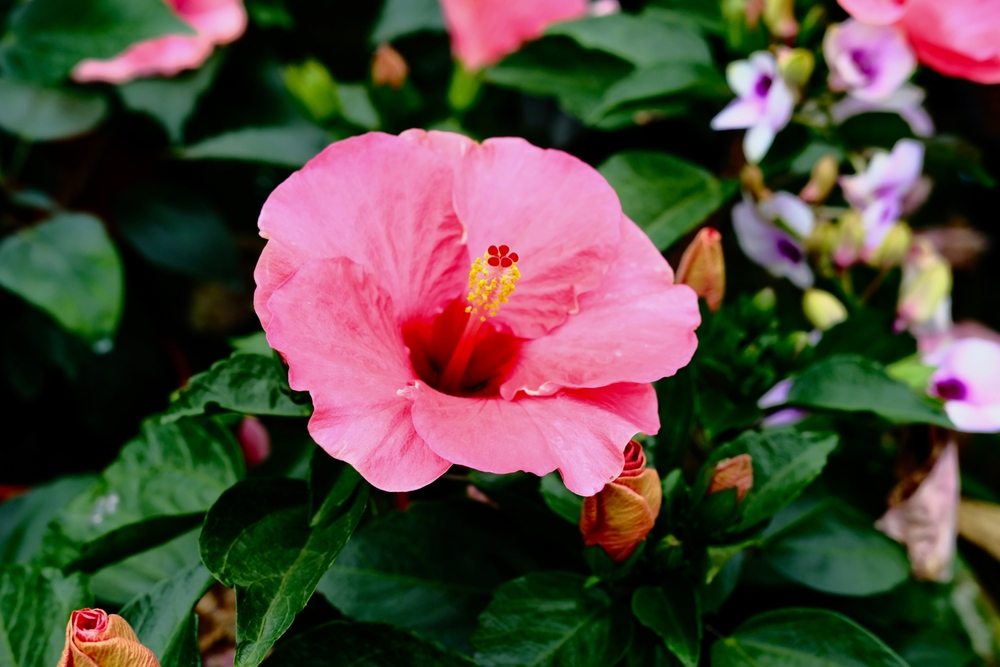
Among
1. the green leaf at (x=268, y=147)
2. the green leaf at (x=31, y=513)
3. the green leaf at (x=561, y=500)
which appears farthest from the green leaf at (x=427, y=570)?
the green leaf at (x=268, y=147)

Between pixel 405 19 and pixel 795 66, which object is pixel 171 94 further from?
pixel 795 66

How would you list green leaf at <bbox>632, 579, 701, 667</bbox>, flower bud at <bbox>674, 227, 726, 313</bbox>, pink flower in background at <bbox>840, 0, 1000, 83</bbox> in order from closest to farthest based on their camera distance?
green leaf at <bbox>632, 579, 701, 667</bbox>, flower bud at <bbox>674, 227, 726, 313</bbox>, pink flower in background at <bbox>840, 0, 1000, 83</bbox>

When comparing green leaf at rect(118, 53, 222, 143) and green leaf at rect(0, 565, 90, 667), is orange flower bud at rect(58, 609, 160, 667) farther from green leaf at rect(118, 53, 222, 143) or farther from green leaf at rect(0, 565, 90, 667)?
green leaf at rect(118, 53, 222, 143)

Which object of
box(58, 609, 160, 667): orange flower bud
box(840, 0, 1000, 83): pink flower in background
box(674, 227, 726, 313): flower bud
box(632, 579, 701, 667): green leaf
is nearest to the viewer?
box(58, 609, 160, 667): orange flower bud

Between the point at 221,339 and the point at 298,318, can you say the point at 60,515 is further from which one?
the point at 221,339

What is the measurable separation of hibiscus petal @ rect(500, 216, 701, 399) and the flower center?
42mm

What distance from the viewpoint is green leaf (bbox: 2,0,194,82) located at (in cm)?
102

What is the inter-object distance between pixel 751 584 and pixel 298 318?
58 cm

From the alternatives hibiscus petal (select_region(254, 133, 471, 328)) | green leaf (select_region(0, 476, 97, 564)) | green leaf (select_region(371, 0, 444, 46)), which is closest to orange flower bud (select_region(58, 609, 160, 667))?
hibiscus petal (select_region(254, 133, 471, 328))

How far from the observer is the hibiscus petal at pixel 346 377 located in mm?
484

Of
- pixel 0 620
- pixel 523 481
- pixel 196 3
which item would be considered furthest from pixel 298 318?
pixel 196 3

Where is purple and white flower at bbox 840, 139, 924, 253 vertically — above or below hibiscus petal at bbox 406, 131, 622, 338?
below

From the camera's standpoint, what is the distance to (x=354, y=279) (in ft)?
1.79

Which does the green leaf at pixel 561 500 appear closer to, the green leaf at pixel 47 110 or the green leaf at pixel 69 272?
the green leaf at pixel 69 272
